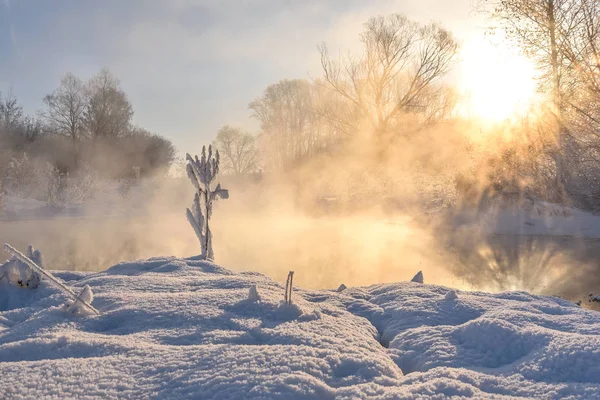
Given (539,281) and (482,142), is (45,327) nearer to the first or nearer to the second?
(539,281)

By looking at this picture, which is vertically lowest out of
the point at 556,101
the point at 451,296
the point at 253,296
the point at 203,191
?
the point at 451,296

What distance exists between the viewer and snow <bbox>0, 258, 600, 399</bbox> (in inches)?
76.1

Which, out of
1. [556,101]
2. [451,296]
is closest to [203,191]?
[451,296]

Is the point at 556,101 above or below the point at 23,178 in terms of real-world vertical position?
above

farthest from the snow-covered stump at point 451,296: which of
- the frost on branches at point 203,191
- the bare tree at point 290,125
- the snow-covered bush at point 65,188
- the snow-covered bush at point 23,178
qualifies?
the bare tree at point 290,125

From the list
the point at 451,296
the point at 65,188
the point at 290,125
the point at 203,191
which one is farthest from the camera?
the point at 290,125

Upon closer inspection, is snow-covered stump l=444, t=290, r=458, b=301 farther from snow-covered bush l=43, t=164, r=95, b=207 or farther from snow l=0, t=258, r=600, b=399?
snow-covered bush l=43, t=164, r=95, b=207

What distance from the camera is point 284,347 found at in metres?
2.31

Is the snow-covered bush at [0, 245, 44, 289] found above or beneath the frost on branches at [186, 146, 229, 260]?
beneath

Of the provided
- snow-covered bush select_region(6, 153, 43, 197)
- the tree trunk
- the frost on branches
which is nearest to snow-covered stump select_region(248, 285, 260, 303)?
the frost on branches

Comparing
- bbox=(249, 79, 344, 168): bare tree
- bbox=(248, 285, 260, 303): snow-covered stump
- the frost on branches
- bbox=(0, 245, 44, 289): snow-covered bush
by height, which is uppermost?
bbox=(249, 79, 344, 168): bare tree

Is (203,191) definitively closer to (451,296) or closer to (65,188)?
(451,296)

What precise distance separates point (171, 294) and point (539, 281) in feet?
20.4

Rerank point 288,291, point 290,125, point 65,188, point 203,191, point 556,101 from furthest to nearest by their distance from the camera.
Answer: point 290,125, point 65,188, point 556,101, point 203,191, point 288,291
